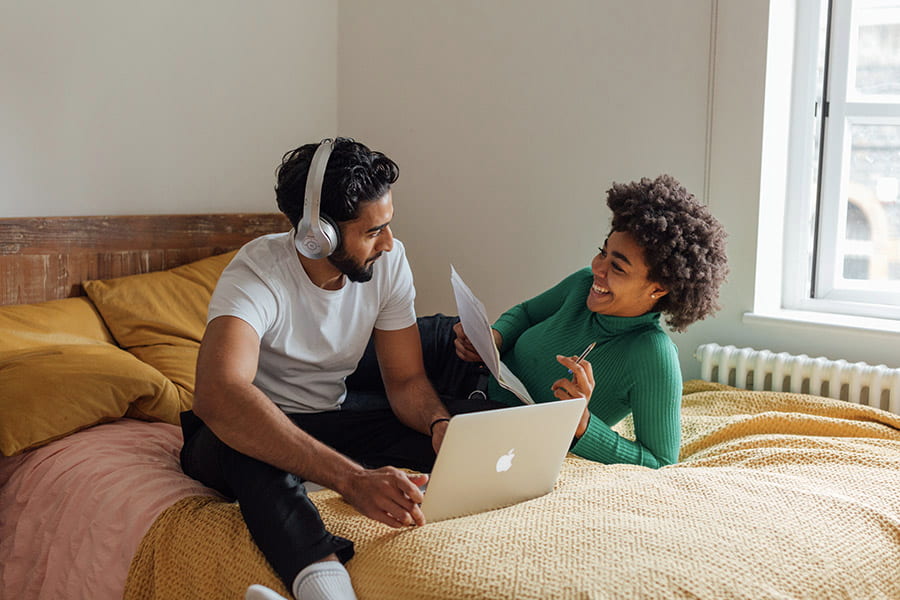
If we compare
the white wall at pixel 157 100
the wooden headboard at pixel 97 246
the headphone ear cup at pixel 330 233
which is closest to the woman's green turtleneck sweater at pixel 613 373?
the headphone ear cup at pixel 330 233

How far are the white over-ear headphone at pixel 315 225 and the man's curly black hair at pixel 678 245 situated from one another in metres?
0.63

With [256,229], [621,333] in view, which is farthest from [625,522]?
[256,229]

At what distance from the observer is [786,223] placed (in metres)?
2.38

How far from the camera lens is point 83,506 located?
159cm

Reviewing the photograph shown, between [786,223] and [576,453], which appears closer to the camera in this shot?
[576,453]

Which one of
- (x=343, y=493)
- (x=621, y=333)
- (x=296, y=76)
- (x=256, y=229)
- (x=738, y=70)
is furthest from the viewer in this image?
(x=296, y=76)

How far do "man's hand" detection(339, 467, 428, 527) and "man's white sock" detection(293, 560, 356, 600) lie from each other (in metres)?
0.10

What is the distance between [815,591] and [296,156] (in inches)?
46.2

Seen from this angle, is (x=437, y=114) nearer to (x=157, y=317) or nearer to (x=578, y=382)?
(x=157, y=317)

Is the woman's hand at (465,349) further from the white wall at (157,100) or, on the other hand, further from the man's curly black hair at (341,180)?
the white wall at (157,100)

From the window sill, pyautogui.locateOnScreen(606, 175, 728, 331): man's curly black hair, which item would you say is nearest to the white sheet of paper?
pyautogui.locateOnScreen(606, 175, 728, 331): man's curly black hair

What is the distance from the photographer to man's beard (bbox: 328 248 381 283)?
5.32 feet

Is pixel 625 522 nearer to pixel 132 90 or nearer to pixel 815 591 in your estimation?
pixel 815 591

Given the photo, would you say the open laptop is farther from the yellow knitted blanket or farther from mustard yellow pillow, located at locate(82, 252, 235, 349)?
mustard yellow pillow, located at locate(82, 252, 235, 349)
